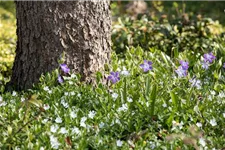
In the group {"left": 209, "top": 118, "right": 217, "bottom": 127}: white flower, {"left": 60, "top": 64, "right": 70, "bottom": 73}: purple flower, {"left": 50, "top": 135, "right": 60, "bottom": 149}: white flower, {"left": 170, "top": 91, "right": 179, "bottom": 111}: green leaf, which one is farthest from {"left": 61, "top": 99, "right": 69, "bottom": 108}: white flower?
{"left": 209, "top": 118, "right": 217, "bottom": 127}: white flower

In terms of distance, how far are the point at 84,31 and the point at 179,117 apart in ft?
3.88

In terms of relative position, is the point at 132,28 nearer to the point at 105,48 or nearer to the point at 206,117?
the point at 105,48

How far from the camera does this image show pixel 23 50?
163 inches

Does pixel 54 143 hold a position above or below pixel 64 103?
below

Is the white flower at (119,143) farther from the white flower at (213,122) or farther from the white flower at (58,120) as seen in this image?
the white flower at (213,122)

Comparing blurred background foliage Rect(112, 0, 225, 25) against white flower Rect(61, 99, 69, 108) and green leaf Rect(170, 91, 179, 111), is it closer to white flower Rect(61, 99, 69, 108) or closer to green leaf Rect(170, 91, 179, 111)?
white flower Rect(61, 99, 69, 108)

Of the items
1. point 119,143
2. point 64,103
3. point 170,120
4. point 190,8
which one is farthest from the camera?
point 190,8

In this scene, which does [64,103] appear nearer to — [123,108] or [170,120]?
[123,108]

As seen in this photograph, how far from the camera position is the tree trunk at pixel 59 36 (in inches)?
156


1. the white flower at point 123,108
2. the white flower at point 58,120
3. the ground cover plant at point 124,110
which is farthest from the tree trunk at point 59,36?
the white flower at point 58,120

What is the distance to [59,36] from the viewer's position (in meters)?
3.99

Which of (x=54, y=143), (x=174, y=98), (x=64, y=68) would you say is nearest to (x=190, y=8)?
(x=64, y=68)

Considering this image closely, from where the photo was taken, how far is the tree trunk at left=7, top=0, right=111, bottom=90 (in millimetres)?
3973

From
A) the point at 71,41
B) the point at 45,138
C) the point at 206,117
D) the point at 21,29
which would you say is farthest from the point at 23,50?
the point at 206,117
